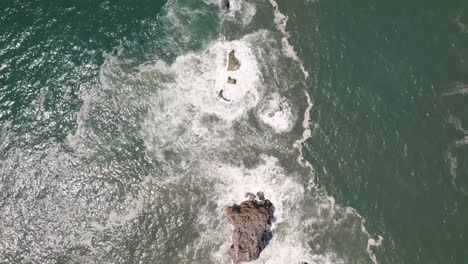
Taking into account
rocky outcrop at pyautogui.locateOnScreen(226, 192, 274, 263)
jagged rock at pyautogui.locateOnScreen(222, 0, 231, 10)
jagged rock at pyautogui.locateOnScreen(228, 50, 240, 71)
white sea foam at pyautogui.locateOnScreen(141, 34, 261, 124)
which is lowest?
rocky outcrop at pyautogui.locateOnScreen(226, 192, 274, 263)

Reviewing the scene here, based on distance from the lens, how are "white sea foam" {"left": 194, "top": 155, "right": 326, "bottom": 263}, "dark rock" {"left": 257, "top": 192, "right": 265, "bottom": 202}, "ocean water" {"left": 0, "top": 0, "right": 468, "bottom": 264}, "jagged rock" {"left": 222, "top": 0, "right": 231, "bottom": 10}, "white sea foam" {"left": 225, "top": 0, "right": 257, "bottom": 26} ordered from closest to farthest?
"white sea foam" {"left": 194, "top": 155, "right": 326, "bottom": 263}
"ocean water" {"left": 0, "top": 0, "right": 468, "bottom": 264}
"dark rock" {"left": 257, "top": 192, "right": 265, "bottom": 202}
"white sea foam" {"left": 225, "top": 0, "right": 257, "bottom": 26}
"jagged rock" {"left": 222, "top": 0, "right": 231, "bottom": 10}

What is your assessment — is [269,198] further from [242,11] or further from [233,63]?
[242,11]

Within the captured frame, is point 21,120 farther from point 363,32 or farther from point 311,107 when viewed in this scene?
point 363,32

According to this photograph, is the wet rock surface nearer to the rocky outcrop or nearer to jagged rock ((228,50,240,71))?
jagged rock ((228,50,240,71))

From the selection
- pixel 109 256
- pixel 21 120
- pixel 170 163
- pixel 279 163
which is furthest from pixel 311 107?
pixel 21 120

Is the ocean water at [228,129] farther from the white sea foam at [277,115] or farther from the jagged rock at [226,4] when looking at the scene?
the jagged rock at [226,4]

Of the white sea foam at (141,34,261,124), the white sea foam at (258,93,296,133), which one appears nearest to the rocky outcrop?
the white sea foam at (258,93,296,133)

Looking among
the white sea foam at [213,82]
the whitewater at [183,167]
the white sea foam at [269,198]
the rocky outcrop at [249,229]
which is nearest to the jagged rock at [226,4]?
the whitewater at [183,167]
